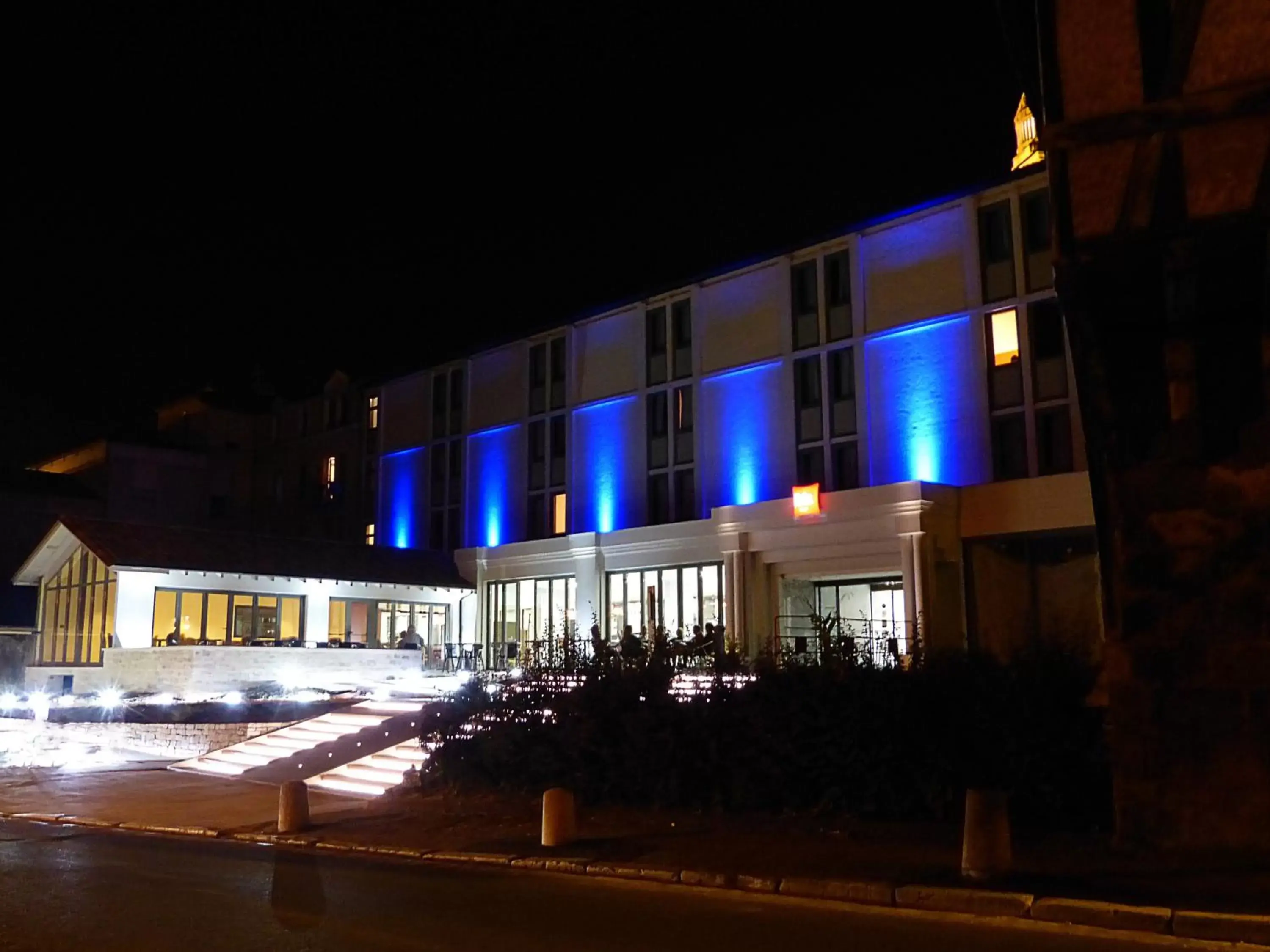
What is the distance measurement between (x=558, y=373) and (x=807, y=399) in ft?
34.2

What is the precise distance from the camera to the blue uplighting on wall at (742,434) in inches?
1268

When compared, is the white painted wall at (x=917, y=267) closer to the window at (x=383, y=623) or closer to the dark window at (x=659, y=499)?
the dark window at (x=659, y=499)

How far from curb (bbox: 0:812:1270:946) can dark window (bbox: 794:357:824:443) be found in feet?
66.0

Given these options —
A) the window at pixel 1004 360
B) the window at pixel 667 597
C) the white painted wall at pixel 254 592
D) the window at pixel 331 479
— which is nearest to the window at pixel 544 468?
the white painted wall at pixel 254 592

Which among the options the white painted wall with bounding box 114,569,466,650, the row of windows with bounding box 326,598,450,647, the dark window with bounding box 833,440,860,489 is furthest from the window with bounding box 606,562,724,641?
the white painted wall with bounding box 114,569,466,650

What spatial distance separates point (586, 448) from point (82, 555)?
1561 cm

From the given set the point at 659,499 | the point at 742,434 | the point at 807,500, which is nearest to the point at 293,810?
the point at 807,500

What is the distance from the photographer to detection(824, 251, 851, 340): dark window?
30.8 meters

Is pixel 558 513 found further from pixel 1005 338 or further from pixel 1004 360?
pixel 1005 338

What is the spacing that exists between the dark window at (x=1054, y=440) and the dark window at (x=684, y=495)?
10.5 meters

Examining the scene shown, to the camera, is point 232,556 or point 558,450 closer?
point 232,556

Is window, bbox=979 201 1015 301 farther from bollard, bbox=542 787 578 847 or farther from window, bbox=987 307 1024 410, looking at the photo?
bollard, bbox=542 787 578 847

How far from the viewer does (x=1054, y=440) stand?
27.0 m

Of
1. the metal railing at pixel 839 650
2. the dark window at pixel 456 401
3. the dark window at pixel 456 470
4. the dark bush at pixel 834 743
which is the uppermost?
the dark window at pixel 456 401
